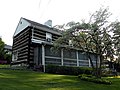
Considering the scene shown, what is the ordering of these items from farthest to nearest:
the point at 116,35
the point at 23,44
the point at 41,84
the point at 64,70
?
the point at 23,44
the point at 64,70
the point at 116,35
the point at 41,84

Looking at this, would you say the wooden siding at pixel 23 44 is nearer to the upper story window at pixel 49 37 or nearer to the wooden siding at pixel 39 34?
the wooden siding at pixel 39 34

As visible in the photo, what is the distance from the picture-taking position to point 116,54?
71.2 feet

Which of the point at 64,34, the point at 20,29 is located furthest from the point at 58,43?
the point at 20,29

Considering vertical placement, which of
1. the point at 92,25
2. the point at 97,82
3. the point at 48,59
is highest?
the point at 92,25

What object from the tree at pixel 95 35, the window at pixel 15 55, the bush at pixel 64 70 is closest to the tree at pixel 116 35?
the tree at pixel 95 35

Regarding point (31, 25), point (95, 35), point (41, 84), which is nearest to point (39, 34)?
point (31, 25)

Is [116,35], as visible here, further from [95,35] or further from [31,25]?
[31,25]

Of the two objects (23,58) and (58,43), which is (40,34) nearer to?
(23,58)

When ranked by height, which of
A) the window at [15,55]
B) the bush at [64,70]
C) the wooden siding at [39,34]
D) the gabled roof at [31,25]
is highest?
the gabled roof at [31,25]

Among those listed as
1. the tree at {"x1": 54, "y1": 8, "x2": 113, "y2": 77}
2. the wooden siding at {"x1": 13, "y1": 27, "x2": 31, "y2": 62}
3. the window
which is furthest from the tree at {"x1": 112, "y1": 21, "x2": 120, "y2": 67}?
the window

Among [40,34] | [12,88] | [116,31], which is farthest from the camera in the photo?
[40,34]

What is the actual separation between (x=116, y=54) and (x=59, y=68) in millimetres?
7760

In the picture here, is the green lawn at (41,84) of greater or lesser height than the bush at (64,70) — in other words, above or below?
below

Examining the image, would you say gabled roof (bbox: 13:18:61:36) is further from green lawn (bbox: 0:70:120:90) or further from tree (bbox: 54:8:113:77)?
green lawn (bbox: 0:70:120:90)
